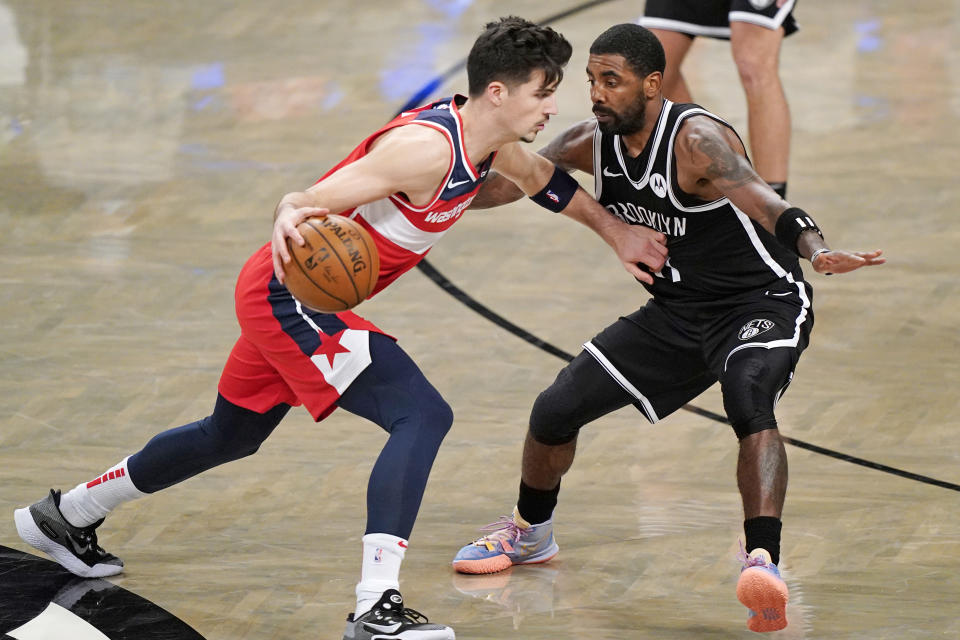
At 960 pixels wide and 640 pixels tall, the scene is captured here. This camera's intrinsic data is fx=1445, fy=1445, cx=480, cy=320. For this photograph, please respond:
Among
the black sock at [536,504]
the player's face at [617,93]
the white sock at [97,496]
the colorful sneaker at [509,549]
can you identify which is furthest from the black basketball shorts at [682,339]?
the white sock at [97,496]

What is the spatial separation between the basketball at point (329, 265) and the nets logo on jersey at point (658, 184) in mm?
1025

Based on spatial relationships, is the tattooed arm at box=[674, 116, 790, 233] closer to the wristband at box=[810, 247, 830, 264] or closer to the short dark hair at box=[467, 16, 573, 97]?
the wristband at box=[810, 247, 830, 264]

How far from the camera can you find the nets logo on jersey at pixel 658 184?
441 cm

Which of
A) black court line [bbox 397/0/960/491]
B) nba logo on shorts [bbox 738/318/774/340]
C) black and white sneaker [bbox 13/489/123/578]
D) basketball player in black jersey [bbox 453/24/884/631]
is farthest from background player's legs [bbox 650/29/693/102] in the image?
black and white sneaker [bbox 13/489/123/578]

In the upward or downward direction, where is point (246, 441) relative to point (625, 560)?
upward

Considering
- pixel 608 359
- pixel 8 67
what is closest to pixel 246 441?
pixel 608 359

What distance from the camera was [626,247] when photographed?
4.55 meters

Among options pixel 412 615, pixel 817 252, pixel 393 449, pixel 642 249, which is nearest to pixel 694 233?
pixel 642 249

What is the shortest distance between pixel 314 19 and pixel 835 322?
5495mm

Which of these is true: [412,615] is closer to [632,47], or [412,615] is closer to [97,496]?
[97,496]

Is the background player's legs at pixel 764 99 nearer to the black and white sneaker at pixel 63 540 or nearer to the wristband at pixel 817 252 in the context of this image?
the wristband at pixel 817 252

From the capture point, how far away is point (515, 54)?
4.03 m

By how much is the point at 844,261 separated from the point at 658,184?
755 millimetres

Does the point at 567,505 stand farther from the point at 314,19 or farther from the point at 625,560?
the point at 314,19
